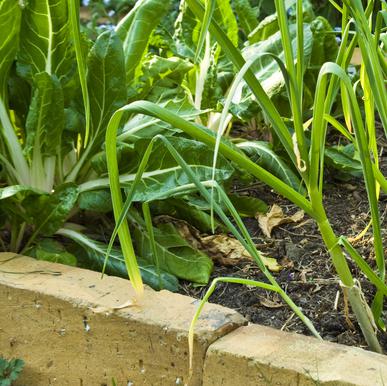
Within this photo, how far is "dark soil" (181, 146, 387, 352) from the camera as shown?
1.82 meters

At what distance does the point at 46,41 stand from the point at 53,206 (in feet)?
1.44

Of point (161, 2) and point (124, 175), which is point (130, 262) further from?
point (161, 2)

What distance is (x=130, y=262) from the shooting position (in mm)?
1667

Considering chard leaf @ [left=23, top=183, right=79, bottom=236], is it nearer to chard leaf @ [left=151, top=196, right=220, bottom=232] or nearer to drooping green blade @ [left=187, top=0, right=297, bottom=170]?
chard leaf @ [left=151, top=196, right=220, bottom=232]

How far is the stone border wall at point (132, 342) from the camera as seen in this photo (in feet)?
5.08

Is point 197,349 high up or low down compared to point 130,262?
down

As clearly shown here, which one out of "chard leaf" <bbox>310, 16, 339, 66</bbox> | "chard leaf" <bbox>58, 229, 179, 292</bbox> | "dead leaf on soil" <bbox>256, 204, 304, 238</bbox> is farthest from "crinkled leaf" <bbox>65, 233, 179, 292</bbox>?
"chard leaf" <bbox>310, 16, 339, 66</bbox>

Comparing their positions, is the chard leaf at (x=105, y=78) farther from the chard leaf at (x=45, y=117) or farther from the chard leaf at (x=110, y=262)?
the chard leaf at (x=110, y=262)

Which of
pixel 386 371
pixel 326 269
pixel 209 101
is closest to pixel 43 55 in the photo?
pixel 209 101

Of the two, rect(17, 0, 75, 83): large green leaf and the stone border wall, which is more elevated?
rect(17, 0, 75, 83): large green leaf

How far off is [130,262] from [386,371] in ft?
1.71

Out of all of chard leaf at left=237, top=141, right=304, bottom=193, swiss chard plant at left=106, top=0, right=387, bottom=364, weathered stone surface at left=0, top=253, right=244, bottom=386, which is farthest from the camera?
chard leaf at left=237, top=141, right=304, bottom=193

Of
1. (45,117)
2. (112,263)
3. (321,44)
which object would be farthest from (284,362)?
(321,44)

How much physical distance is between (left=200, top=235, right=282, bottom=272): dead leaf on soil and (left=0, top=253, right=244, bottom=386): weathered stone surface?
1.14 ft
